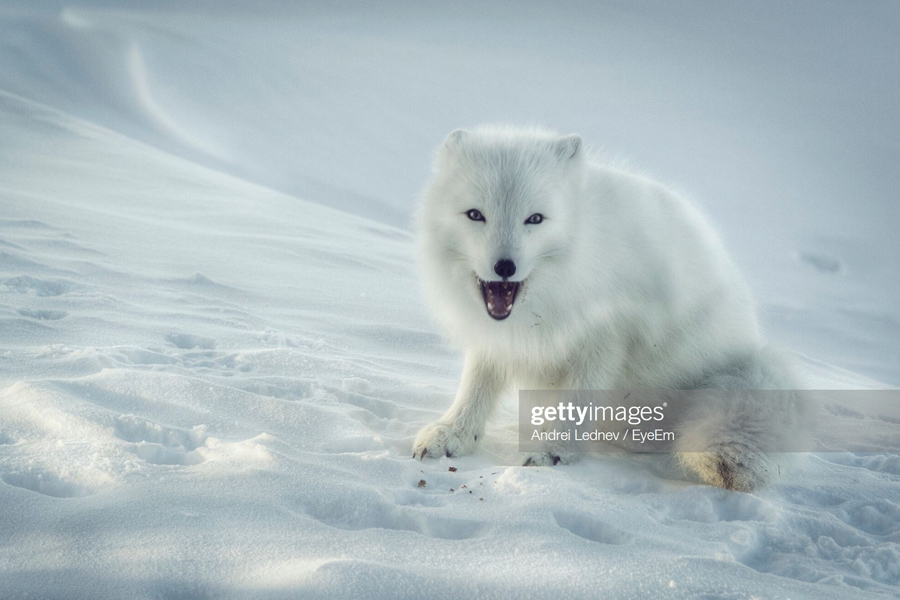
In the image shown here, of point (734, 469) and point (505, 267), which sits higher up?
point (505, 267)

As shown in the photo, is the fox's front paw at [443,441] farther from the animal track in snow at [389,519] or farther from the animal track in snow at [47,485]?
the animal track in snow at [47,485]

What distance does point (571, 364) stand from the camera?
2697 mm

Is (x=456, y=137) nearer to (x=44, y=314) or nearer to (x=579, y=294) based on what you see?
(x=579, y=294)

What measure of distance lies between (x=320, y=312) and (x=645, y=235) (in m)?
2.68

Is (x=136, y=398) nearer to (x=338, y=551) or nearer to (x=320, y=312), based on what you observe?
(x=338, y=551)

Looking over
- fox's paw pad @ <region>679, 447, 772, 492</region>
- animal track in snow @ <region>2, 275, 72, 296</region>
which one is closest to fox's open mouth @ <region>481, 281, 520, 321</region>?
fox's paw pad @ <region>679, 447, 772, 492</region>

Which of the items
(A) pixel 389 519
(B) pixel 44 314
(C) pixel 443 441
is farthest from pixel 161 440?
(B) pixel 44 314

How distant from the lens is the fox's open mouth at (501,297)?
2.41 m

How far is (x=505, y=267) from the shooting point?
88.7 inches

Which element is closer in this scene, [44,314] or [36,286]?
[44,314]

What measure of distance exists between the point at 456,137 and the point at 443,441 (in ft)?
3.89

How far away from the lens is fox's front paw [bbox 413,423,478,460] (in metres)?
2.57

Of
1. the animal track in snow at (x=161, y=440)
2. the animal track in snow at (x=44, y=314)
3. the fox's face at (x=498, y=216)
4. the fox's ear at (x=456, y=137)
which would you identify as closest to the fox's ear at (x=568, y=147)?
the fox's face at (x=498, y=216)

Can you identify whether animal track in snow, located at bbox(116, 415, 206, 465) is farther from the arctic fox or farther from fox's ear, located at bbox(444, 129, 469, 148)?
fox's ear, located at bbox(444, 129, 469, 148)
